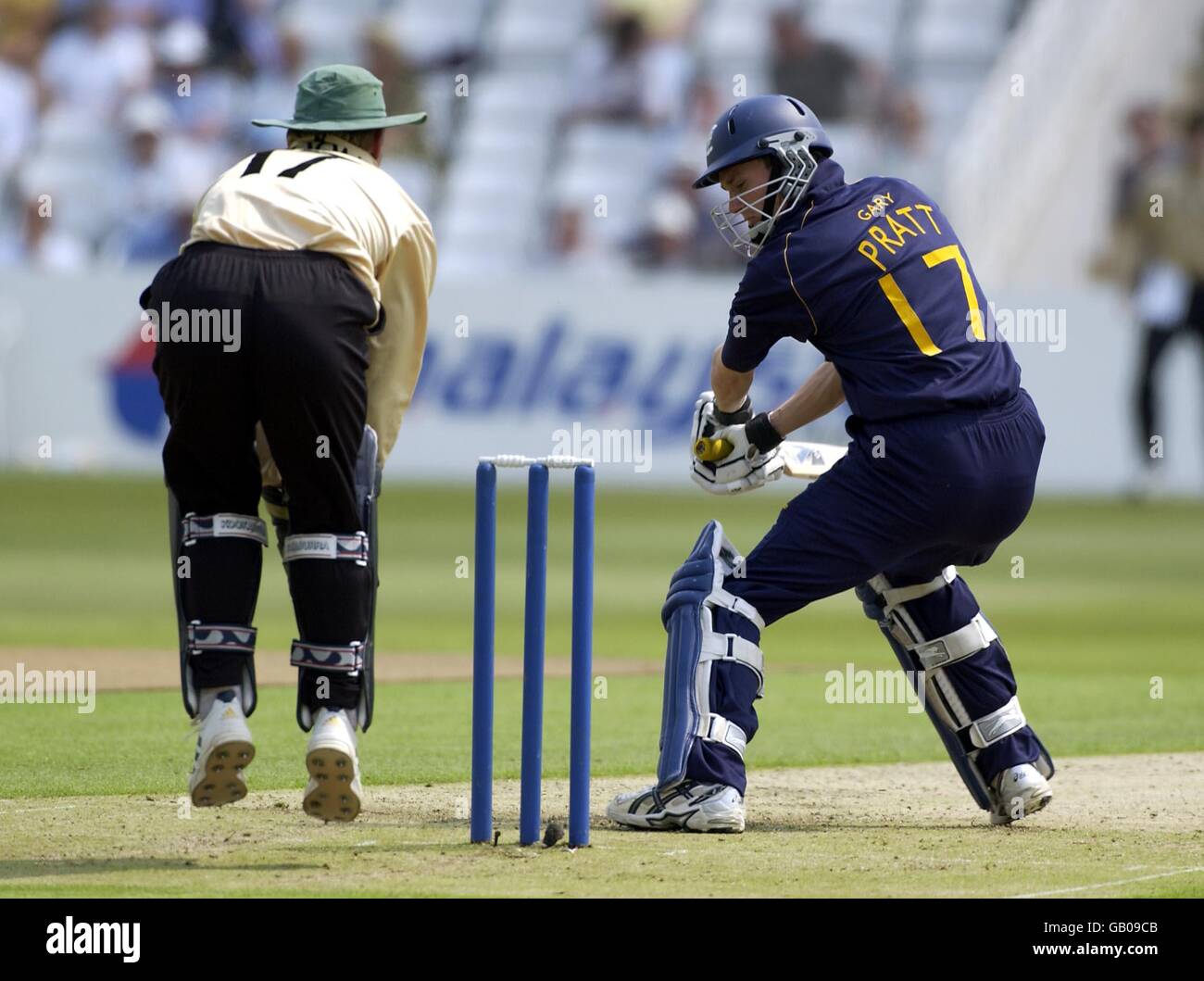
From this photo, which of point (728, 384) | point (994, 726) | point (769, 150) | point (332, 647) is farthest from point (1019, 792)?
point (332, 647)

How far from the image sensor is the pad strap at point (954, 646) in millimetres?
6180

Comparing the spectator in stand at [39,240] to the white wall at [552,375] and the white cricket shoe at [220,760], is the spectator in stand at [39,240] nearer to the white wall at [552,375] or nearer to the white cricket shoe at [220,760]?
the white wall at [552,375]

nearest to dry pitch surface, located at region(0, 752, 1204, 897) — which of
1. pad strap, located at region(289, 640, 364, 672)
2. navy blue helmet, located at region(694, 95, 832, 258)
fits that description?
pad strap, located at region(289, 640, 364, 672)

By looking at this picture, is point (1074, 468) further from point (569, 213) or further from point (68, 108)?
point (68, 108)

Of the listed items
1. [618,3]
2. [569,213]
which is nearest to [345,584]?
[569,213]

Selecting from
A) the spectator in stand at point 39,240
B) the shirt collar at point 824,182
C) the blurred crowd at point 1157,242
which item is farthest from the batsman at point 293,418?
the spectator in stand at point 39,240

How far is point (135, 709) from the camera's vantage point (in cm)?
847

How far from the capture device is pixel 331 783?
5070 mm

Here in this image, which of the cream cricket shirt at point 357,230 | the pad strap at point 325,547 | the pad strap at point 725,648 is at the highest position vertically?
the cream cricket shirt at point 357,230

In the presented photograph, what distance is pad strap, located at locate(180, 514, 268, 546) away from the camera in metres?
5.28

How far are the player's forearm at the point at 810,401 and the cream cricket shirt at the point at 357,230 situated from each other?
1.10m

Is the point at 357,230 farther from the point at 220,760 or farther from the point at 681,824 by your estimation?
the point at 681,824
